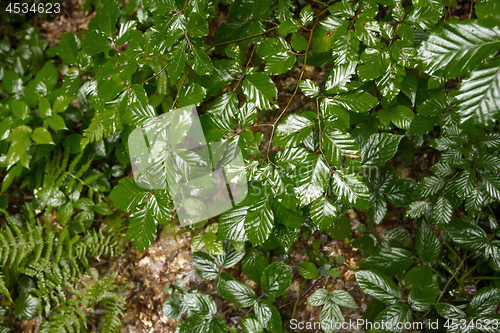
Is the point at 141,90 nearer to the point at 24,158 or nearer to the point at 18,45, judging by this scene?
the point at 24,158

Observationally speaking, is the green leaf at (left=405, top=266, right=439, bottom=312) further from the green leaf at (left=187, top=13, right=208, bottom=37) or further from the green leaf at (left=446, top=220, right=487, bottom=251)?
the green leaf at (left=187, top=13, right=208, bottom=37)

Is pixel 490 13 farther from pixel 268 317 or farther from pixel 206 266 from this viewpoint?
pixel 206 266

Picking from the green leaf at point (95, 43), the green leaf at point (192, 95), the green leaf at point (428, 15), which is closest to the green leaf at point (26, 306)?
the green leaf at point (95, 43)

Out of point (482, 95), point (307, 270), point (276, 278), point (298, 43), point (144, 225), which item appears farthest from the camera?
point (307, 270)

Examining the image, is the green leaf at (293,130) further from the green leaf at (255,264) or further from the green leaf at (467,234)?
the green leaf at (467,234)

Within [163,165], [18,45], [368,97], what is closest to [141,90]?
[163,165]

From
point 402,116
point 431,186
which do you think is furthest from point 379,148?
point 431,186

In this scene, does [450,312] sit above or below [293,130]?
below
